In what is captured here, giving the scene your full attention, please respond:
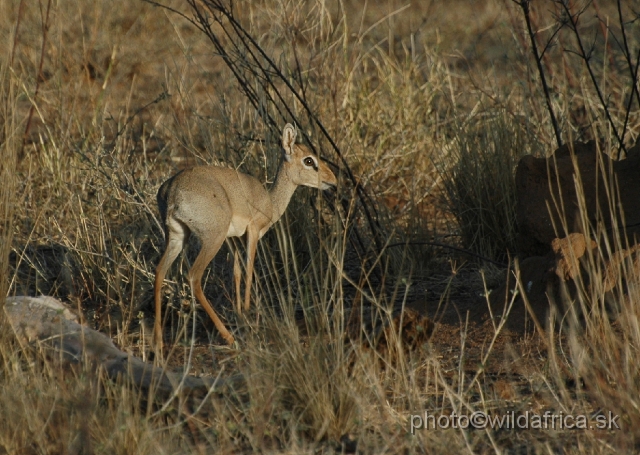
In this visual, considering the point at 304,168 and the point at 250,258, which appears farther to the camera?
the point at 304,168

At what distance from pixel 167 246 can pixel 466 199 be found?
87.7 inches

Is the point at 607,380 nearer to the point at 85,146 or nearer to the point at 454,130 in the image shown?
the point at 454,130

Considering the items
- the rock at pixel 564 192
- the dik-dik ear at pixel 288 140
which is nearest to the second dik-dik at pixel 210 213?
the dik-dik ear at pixel 288 140

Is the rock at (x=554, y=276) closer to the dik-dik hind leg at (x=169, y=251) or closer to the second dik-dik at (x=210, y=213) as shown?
the second dik-dik at (x=210, y=213)

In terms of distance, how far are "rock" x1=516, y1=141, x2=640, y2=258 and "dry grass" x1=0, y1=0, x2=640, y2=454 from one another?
26 cm

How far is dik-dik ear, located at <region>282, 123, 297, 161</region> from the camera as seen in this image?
561 cm

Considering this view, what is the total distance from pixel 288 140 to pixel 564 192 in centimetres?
177

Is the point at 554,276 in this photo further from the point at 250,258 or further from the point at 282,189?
the point at 282,189

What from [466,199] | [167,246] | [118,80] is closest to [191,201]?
[167,246]

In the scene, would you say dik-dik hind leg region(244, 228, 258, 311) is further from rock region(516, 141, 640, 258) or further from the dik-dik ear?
rock region(516, 141, 640, 258)

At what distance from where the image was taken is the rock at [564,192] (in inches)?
190

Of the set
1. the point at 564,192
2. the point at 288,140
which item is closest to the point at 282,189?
the point at 288,140

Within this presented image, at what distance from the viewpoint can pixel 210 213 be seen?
505 centimetres

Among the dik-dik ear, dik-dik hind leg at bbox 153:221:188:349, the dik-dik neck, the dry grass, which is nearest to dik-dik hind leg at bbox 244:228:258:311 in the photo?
the dry grass
